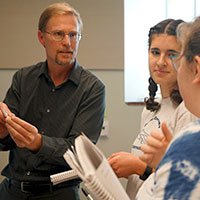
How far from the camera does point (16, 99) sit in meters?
1.84

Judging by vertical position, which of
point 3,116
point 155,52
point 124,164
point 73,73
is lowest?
point 124,164

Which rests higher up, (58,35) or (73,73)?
(58,35)

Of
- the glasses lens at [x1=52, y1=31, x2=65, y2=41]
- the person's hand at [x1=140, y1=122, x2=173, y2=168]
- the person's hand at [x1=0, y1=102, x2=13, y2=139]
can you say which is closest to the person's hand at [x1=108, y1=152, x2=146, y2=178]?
the person's hand at [x1=140, y1=122, x2=173, y2=168]

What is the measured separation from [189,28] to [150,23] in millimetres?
1968

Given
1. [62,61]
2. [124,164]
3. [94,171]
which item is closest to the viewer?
[94,171]

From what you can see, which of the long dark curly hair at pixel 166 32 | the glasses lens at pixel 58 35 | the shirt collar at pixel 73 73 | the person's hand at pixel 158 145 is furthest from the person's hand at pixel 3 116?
the person's hand at pixel 158 145

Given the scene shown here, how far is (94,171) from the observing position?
27.6 inches

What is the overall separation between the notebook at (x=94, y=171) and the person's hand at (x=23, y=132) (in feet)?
2.36

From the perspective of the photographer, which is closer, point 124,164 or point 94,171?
point 94,171

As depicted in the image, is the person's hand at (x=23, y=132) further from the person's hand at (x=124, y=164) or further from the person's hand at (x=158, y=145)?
the person's hand at (x=158, y=145)

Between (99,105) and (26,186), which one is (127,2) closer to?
(99,105)

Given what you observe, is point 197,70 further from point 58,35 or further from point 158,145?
point 58,35

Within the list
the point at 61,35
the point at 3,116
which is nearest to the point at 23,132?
the point at 3,116

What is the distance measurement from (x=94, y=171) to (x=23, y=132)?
0.83 meters
